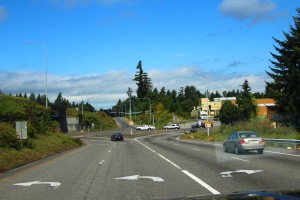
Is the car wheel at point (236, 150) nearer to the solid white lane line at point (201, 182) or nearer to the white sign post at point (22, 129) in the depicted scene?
the solid white lane line at point (201, 182)

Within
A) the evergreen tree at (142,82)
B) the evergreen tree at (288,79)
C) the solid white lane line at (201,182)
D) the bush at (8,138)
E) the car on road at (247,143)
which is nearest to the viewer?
the solid white lane line at (201,182)

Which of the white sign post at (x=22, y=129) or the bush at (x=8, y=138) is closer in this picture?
the bush at (x=8, y=138)

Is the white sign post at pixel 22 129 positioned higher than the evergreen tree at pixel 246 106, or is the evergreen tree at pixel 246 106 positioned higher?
the evergreen tree at pixel 246 106

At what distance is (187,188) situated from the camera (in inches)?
467

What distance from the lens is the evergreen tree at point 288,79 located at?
56.8 m

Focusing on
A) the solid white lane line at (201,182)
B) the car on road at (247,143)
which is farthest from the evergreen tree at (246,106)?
the solid white lane line at (201,182)

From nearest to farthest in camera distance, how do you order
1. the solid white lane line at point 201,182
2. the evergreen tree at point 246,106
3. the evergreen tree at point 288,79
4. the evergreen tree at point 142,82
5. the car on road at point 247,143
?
the solid white lane line at point 201,182
the car on road at point 247,143
the evergreen tree at point 288,79
the evergreen tree at point 246,106
the evergreen tree at point 142,82

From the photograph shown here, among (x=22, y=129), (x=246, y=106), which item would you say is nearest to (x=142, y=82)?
(x=246, y=106)

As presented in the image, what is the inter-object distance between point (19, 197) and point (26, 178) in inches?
193

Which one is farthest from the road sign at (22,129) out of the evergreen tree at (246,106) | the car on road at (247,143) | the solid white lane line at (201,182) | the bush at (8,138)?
the evergreen tree at (246,106)

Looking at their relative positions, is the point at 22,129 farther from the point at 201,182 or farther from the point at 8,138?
the point at 201,182

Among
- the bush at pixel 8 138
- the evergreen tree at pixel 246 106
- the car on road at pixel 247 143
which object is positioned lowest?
the car on road at pixel 247 143

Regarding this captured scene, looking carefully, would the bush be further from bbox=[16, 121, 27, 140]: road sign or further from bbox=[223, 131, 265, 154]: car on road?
bbox=[223, 131, 265, 154]: car on road

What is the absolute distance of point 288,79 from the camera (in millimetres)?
61625
